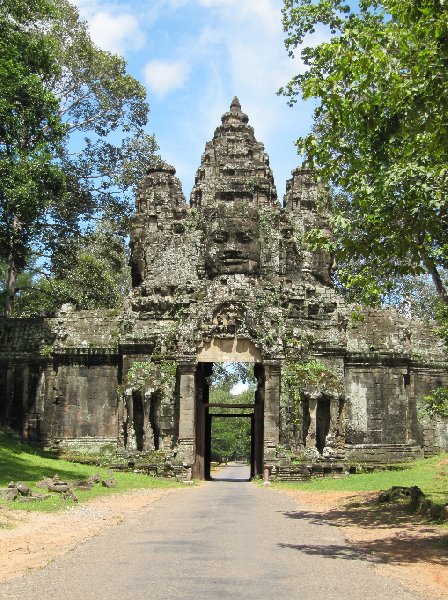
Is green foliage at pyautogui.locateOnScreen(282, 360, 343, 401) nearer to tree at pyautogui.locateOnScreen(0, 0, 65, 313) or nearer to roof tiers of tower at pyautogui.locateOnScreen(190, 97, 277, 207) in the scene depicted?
roof tiers of tower at pyautogui.locateOnScreen(190, 97, 277, 207)

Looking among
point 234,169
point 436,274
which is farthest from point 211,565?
point 234,169

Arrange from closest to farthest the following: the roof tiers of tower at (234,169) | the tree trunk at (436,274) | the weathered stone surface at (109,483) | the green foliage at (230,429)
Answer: the tree trunk at (436,274), the weathered stone surface at (109,483), the roof tiers of tower at (234,169), the green foliage at (230,429)

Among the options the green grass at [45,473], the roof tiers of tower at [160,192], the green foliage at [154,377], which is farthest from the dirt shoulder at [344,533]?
the roof tiers of tower at [160,192]

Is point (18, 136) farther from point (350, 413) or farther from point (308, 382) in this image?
point (350, 413)

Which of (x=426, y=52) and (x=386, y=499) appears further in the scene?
(x=386, y=499)

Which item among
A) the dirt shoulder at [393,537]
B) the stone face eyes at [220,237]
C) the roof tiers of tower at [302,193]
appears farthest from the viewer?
the roof tiers of tower at [302,193]

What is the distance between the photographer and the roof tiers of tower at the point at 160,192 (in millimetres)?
28906

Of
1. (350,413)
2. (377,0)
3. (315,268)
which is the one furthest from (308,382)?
(377,0)

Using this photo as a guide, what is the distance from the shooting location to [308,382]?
23.6m

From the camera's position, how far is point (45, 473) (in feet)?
65.1

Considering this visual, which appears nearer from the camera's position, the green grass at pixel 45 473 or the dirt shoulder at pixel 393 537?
the dirt shoulder at pixel 393 537

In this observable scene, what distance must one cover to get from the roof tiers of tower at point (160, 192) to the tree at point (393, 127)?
14.7 metres

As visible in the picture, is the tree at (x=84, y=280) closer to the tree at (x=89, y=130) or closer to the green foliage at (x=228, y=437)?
the tree at (x=89, y=130)

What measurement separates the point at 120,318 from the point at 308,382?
709 cm
